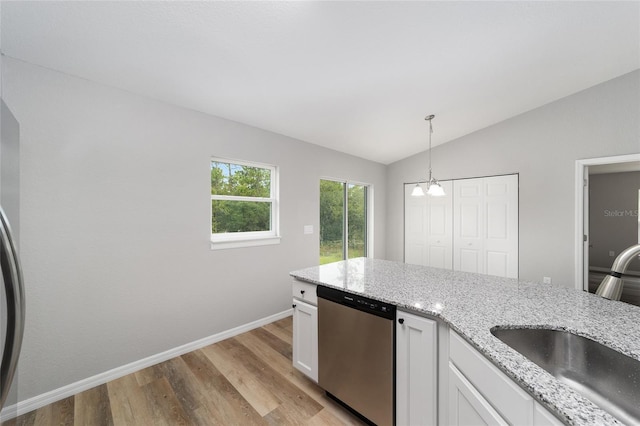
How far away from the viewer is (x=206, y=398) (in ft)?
6.01

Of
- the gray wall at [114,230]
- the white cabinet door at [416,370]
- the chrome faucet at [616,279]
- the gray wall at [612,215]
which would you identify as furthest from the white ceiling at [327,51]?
the gray wall at [612,215]

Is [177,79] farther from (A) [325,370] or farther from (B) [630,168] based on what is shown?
(B) [630,168]

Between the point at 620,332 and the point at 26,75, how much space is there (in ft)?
11.9

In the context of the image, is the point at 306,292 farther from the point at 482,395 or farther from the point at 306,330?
the point at 482,395

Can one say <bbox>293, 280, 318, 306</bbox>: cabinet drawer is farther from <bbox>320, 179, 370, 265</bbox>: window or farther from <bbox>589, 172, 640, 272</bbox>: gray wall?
<bbox>589, 172, 640, 272</bbox>: gray wall

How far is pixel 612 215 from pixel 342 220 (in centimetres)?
520

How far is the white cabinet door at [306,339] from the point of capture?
185cm

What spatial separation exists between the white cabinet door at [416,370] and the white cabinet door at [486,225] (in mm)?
3172

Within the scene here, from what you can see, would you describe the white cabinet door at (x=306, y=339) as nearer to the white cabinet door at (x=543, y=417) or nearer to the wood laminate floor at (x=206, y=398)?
the wood laminate floor at (x=206, y=398)

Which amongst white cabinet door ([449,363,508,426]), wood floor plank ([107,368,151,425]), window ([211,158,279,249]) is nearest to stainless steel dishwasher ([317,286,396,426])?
white cabinet door ([449,363,508,426])

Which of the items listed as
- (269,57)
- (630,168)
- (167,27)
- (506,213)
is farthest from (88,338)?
(630,168)

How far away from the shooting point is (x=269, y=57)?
5.94 feet

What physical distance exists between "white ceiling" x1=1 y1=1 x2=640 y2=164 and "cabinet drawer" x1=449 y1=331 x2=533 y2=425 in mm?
1899

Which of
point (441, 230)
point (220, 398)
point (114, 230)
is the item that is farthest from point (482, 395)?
point (441, 230)
